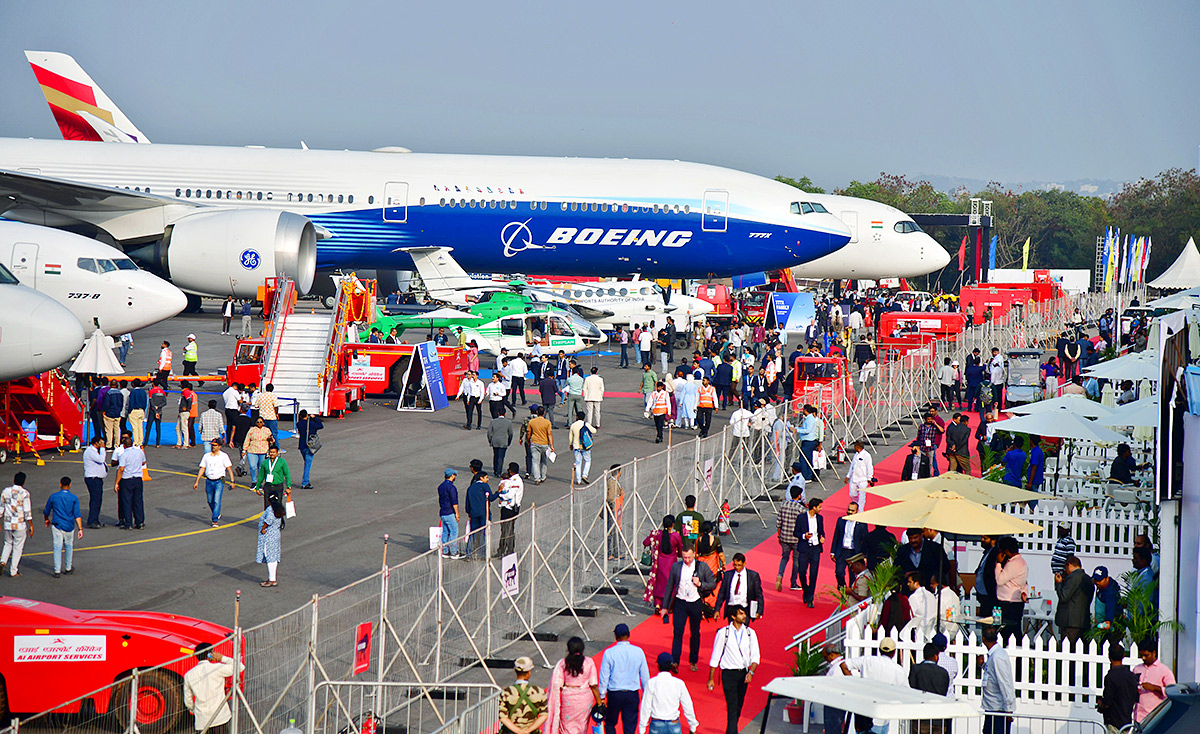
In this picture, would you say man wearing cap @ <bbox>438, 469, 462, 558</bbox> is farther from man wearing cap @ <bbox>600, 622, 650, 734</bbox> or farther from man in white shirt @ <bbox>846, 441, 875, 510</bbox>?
man in white shirt @ <bbox>846, 441, 875, 510</bbox>

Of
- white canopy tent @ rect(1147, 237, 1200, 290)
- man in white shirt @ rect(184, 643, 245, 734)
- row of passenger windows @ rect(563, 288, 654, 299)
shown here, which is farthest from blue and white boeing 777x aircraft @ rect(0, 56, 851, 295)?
man in white shirt @ rect(184, 643, 245, 734)

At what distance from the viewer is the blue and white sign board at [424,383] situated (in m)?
29.0

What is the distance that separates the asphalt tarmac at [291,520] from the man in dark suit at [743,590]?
17.1 feet

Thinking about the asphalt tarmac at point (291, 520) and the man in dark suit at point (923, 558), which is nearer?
the man in dark suit at point (923, 558)

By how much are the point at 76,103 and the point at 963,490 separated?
1775 inches

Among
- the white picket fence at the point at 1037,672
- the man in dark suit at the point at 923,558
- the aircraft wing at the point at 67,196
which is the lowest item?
the white picket fence at the point at 1037,672

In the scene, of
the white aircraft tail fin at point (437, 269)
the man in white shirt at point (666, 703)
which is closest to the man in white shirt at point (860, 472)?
the man in white shirt at point (666, 703)

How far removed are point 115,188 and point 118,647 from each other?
31428mm

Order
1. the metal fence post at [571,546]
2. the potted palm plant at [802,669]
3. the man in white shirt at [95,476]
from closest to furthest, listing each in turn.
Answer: the potted palm plant at [802,669] < the metal fence post at [571,546] < the man in white shirt at [95,476]

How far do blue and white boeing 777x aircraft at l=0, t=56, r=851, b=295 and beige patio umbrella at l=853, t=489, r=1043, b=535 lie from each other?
25.6 meters

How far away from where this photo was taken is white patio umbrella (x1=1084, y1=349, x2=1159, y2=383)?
73.0 ft

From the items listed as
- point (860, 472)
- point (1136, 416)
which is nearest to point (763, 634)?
point (860, 472)

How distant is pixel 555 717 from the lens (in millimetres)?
9750

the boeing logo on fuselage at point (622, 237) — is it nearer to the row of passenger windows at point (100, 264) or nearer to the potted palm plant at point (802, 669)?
the row of passenger windows at point (100, 264)
